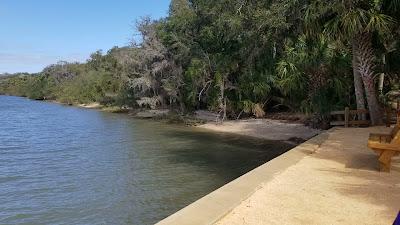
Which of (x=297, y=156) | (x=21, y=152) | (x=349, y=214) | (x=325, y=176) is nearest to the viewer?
(x=349, y=214)

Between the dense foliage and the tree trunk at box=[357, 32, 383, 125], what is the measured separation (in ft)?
0.11

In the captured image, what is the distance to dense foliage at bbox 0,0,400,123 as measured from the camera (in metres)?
15.0

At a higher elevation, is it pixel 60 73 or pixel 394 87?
pixel 60 73

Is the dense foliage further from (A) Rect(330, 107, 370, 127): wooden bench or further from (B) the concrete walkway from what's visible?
(B) the concrete walkway

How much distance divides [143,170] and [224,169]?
9.22ft

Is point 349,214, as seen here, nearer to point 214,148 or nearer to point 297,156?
point 297,156

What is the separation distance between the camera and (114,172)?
47.4 feet

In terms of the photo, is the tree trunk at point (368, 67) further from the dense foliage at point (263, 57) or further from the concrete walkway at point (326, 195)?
the concrete walkway at point (326, 195)

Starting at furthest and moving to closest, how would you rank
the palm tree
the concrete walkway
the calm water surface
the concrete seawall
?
the palm tree
the calm water surface
the concrete walkway
the concrete seawall

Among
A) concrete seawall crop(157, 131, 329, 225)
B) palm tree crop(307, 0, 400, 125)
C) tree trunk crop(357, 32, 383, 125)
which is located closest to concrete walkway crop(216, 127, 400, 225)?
concrete seawall crop(157, 131, 329, 225)

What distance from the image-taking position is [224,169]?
14.6 metres

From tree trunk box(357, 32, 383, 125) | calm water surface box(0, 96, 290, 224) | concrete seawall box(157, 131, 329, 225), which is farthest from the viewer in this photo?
tree trunk box(357, 32, 383, 125)

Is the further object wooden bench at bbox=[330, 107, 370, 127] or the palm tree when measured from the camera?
wooden bench at bbox=[330, 107, 370, 127]

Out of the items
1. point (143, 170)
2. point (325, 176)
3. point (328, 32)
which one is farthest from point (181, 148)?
point (325, 176)
